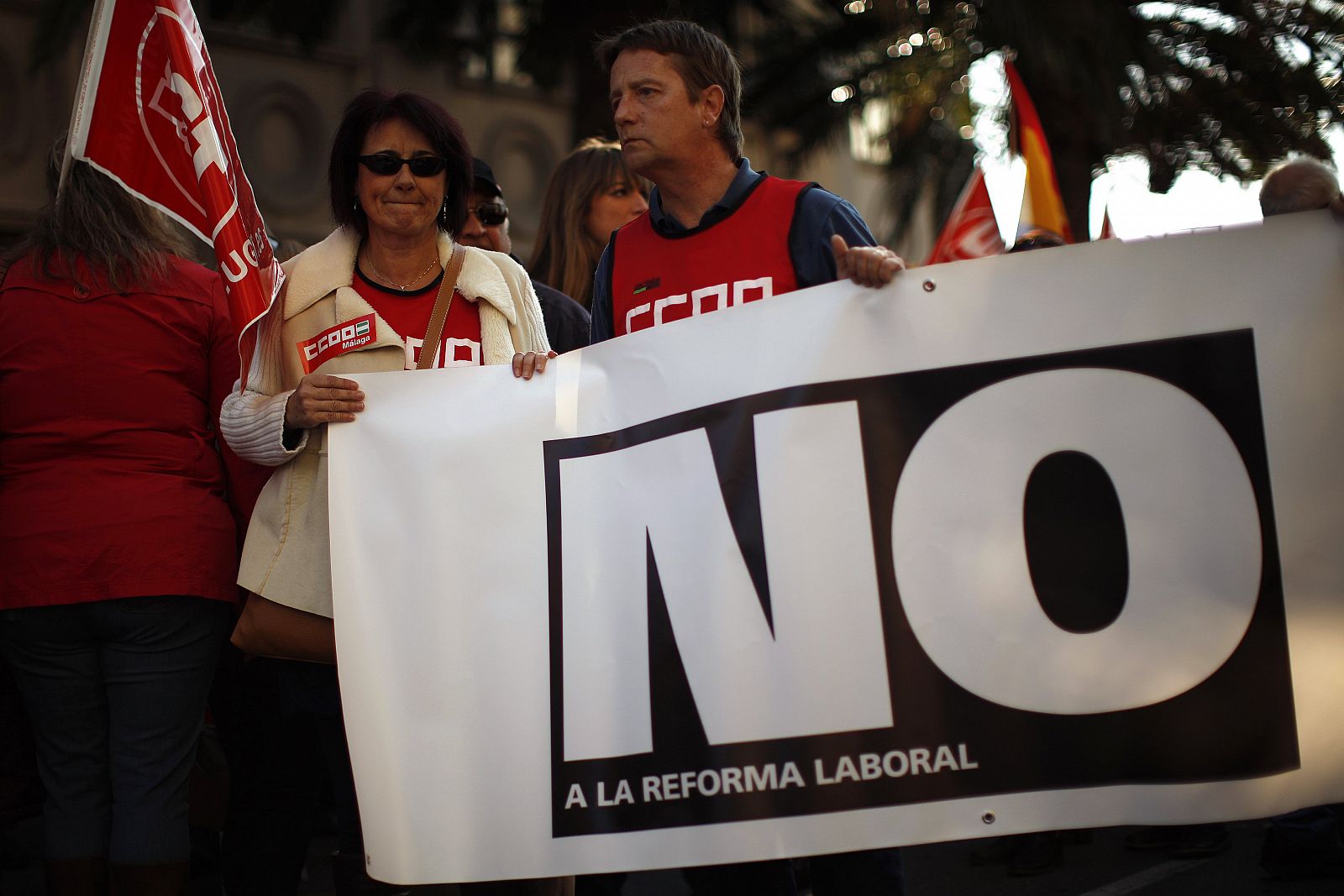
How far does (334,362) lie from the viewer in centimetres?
295

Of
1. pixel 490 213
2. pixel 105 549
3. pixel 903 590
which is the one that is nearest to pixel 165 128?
pixel 105 549

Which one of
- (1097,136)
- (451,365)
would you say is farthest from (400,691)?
(1097,136)

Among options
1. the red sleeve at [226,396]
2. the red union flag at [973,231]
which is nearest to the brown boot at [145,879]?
→ the red sleeve at [226,396]

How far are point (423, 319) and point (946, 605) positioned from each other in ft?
4.27

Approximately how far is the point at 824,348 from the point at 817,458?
0.21 m

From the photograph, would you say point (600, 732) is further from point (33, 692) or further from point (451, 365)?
point (33, 692)

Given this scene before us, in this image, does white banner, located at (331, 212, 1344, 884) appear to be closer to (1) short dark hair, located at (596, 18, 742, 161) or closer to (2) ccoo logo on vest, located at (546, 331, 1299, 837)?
→ (2) ccoo logo on vest, located at (546, 331, 1299, 837)

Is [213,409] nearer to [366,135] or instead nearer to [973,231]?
[366,135]

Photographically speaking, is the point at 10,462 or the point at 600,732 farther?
the point at 10,462

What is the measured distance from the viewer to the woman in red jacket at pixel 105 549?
287cm

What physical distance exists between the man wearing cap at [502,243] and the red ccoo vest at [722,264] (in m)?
0.80

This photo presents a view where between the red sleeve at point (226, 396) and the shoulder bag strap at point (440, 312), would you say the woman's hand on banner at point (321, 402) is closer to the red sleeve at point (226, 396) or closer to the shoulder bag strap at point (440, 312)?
the shoulder bag strap at point (440, 312)

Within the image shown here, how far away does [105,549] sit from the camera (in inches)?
113

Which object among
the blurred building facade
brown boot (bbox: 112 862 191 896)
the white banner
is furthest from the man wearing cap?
the blurred building facade
